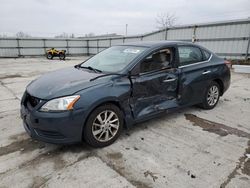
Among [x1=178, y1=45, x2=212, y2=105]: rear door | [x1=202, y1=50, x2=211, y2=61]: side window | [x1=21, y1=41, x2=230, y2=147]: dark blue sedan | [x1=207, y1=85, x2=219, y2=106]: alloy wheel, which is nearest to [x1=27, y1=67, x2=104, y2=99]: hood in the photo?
[x1=21, y1=41, x2=230, y2=147]: dark blue sedan

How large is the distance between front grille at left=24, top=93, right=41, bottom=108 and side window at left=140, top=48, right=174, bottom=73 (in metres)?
1.51

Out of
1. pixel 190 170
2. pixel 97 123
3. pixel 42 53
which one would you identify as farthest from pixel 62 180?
pixel 42 53

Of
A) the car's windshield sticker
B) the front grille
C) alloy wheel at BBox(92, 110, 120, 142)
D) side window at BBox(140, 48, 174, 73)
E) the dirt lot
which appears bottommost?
the dirt lot

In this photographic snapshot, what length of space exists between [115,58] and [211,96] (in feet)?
7.36

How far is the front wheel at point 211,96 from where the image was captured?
4055 mm

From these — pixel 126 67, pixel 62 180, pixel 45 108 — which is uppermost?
pixel 126 67

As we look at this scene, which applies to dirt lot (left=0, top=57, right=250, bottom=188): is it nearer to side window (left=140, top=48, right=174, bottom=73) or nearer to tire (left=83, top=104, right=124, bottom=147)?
tire (left=83, top=104, right=124, bottom=147)

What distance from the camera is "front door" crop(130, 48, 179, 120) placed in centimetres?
294

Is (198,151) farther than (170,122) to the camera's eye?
No

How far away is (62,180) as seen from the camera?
82.4 inches

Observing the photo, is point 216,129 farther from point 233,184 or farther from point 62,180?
point 62,180

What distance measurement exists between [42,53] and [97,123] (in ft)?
70.6

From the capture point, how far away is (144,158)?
248 centimetres

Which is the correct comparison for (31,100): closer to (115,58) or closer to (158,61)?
(115,58)
